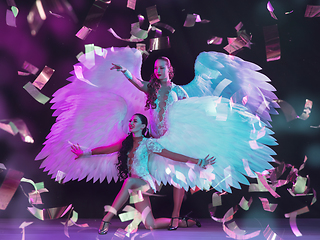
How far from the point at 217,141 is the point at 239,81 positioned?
48 centimetres

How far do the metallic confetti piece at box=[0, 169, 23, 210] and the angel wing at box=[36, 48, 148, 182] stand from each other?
0.41 meters

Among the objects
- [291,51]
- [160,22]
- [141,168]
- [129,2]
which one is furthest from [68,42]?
[291,51]

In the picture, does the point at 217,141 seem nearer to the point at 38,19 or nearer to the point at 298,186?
the point at 298,186

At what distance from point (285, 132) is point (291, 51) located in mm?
679

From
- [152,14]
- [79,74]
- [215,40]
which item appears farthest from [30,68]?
[215,40]

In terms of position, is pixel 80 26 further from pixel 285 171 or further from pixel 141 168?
pixel 285 171

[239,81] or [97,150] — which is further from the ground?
[239,81]

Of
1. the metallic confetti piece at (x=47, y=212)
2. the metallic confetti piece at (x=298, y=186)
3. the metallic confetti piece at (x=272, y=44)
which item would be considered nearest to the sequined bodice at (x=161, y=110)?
the metallic confetti piece at (x=272, y=44)

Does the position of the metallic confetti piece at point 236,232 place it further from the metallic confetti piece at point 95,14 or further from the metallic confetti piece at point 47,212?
the metallic confetti piece at point 95,14

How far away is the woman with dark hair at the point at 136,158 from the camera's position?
6.14ft

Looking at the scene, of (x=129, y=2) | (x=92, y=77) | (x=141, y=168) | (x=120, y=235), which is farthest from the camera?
(x=129, y=2)

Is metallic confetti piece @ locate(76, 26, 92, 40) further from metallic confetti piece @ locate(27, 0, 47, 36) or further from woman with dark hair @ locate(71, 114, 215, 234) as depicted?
woman with dark hair @ locate(71, 114, 215, 234)

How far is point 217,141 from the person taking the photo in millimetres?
1826

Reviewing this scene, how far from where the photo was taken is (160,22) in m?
2.53
